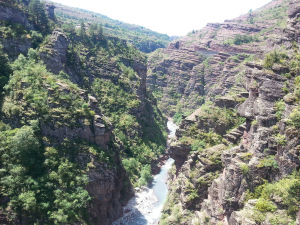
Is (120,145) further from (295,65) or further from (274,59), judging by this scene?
(295,65)

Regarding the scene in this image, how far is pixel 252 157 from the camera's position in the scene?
3509cm

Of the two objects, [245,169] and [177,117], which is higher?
[245,169]

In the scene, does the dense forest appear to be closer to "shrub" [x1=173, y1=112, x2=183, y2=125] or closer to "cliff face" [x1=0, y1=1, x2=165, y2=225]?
"cliff face" [x1=0, y1=1, x2=165, y2=225]

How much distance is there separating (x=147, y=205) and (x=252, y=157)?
1482 inches

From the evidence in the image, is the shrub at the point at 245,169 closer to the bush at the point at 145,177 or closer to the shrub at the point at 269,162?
the shrub at the point at 269,162

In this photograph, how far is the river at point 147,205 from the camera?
57.8 meters

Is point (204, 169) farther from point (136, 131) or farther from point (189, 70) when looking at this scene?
point (189, 70)

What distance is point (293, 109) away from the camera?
105ft

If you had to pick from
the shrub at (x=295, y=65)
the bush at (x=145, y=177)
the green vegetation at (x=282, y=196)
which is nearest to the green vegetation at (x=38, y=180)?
the bush at (x=145, y=177)

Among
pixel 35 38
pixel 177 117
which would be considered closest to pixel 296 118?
pixel 35 38

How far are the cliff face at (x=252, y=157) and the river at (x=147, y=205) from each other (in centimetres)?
750

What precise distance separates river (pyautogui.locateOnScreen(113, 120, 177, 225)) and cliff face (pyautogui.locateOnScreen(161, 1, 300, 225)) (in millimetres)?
7498

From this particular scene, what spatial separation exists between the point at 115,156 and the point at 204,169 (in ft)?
74.4

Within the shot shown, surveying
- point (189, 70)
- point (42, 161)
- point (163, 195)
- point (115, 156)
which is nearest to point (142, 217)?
point (163, 195)
